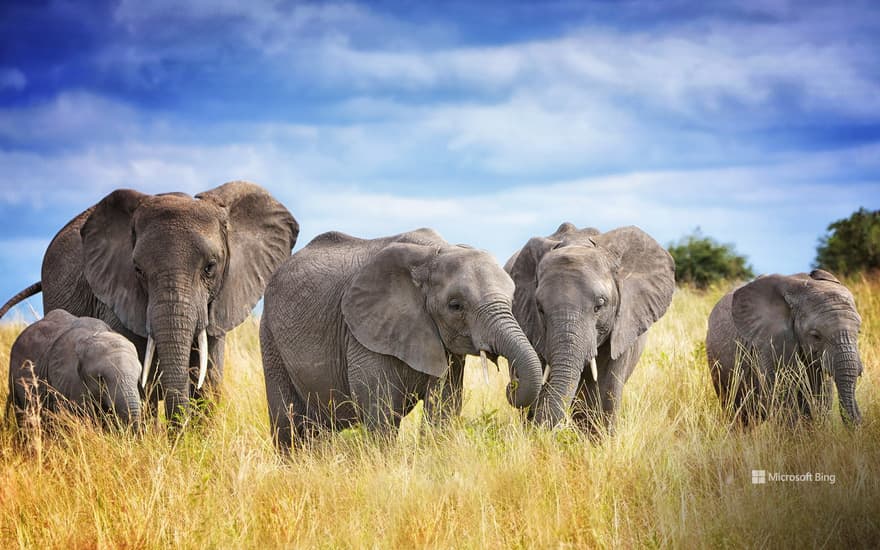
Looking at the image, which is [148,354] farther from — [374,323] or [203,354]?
[374,323]

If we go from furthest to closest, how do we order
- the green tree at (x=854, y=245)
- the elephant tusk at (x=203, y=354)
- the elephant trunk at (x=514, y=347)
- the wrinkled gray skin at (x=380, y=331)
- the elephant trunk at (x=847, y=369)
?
the green tree at (x=854, y=245) < the elephant tusk at (x=203, y=354) < the elephant trunk at (x=847, y=369) < the wrinkled gray skin at (x=380, y=331) < the elephant trunk at (x=514, y=347)

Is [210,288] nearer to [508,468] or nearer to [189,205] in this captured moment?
[189,205]

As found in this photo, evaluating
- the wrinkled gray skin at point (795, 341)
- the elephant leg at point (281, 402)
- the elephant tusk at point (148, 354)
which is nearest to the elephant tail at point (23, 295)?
the elephant tusk at point (148, 354)

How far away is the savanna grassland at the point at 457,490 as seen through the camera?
6.77 m

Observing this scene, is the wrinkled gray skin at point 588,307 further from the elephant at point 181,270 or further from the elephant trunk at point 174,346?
the elephant trunk at point 174,346

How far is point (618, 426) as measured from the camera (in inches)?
346

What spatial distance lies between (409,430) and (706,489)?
2.49 meters

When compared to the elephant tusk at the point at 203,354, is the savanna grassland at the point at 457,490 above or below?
below

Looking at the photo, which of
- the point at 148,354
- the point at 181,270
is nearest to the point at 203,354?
the point at 148,354

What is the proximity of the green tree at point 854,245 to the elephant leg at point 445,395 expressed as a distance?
21.4 meters

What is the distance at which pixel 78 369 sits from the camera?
9.23 meters

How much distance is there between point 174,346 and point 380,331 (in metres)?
2.27
